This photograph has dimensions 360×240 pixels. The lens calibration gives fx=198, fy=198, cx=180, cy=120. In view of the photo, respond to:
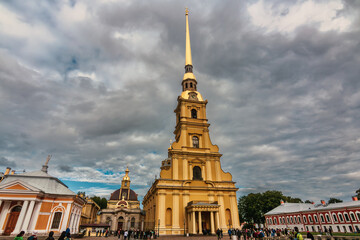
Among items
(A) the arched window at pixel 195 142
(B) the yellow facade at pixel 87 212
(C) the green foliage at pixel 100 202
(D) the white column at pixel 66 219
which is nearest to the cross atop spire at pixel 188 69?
(A) the arched window at pixel 195 142

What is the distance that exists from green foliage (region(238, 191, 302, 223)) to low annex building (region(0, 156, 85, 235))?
5626 cm

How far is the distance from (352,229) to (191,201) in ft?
104

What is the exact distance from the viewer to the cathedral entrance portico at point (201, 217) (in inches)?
1104

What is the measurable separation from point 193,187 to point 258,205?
42.6 m

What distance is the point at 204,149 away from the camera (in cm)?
3650

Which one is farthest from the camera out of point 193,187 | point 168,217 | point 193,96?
point 193,96

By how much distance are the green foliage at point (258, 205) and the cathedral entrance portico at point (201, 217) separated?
1581 inches

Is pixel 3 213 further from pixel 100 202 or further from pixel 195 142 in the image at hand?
pixel 100 202

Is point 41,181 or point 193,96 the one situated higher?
point 193,96

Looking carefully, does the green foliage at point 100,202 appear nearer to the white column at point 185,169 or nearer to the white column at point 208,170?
the white column at point 185,169

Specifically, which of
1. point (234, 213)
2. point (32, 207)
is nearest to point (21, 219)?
point (32, 207)

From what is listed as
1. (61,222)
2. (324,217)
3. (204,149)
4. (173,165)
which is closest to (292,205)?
(324,217)

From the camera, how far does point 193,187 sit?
106 feet

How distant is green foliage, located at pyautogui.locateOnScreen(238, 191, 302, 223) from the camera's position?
63375 millimetres
